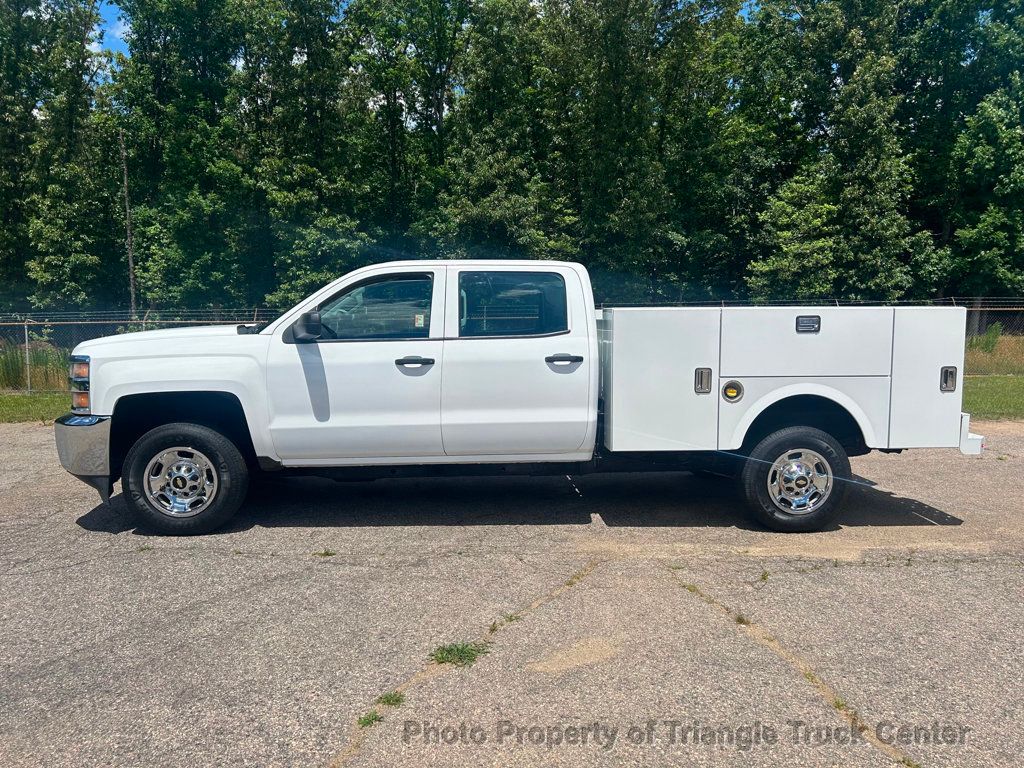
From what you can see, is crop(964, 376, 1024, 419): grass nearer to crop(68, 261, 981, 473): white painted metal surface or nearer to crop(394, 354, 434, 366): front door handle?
crop(68, 261, 981, 473): white painted metal surface

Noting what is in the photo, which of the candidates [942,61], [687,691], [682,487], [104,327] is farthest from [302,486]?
[942,61]

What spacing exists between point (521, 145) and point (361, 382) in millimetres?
25129

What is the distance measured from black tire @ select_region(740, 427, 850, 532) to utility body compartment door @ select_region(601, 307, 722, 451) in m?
0.40

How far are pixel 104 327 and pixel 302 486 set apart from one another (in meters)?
14.8

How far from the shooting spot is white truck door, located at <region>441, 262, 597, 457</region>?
6.28m

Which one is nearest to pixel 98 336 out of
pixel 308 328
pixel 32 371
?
pixel 32 371

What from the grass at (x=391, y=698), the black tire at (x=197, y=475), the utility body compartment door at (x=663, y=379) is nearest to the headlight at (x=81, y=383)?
the black tire at (x=197, y=475)

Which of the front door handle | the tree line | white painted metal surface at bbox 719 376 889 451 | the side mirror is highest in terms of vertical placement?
the tree line

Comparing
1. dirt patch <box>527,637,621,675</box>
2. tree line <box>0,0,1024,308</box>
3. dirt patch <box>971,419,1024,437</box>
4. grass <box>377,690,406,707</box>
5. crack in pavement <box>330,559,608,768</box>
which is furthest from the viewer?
tree line <box>0,0,1024,308</box>

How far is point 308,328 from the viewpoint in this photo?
606 centimetres

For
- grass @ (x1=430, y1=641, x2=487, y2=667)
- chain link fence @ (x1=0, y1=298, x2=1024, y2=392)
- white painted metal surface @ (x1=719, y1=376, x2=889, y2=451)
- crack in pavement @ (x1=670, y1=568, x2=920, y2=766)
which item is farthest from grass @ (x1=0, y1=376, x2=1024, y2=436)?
grass @ (x1=430, y1=641, x2=487, y2=667)

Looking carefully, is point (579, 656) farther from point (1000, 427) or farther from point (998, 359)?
point (998, 359)

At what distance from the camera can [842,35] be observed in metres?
31.0

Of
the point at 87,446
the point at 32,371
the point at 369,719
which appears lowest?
the point at 369,719
